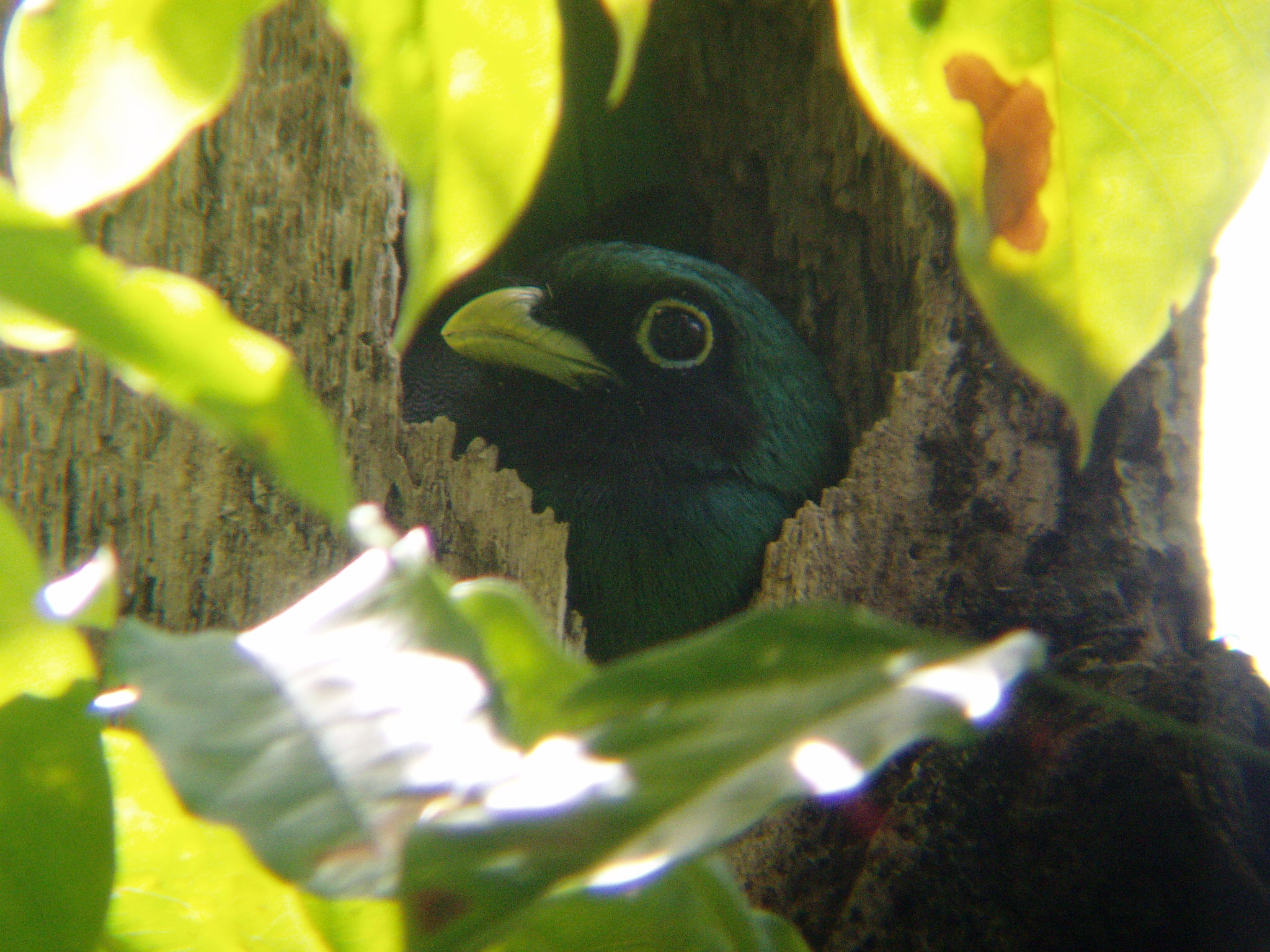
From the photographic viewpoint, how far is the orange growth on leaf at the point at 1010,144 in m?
0.60

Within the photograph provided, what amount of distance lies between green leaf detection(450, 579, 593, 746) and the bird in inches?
94.9

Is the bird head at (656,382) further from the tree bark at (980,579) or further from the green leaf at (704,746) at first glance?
the green leaf at (704,746)

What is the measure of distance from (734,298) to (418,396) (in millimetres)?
1197

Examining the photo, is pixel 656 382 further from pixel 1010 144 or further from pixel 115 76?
pixel 115 76

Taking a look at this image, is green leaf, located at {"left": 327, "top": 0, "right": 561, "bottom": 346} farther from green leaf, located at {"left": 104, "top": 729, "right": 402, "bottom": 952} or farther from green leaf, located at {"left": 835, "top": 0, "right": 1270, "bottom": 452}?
green leaf, located at {"left": 104, "top": 729, "right": 402, "bottom": 952}

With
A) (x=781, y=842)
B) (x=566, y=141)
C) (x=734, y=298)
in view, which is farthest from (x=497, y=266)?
(x=781, y=842)

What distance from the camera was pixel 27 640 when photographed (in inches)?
22.2

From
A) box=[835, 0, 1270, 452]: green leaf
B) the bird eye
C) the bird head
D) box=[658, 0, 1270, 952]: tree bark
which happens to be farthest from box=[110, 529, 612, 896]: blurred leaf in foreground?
the bird eye

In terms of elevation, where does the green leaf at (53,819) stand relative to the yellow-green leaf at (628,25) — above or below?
below

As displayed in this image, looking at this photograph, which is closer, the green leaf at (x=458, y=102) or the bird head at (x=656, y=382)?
the green leaf at (x=458, y=102)

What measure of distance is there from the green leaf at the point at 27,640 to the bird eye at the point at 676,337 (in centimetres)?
276

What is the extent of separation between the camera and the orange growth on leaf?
1.98 ft

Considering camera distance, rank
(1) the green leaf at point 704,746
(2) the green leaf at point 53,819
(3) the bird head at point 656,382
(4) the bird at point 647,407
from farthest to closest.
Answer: (3) the bird head at point 656,382, (4) the bird at point 647,407, (2) the green leaf at point 53,819, (1) the green leaf at point 704,746

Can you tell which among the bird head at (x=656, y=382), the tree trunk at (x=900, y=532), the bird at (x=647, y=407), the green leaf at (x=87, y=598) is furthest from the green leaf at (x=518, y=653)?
the bird head at (x=656, y=382)
